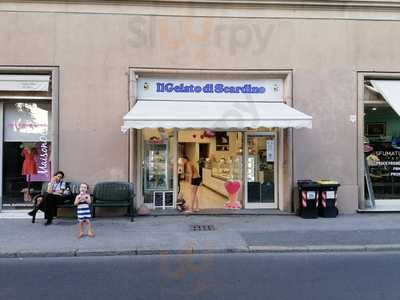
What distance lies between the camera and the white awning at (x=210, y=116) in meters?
11.3

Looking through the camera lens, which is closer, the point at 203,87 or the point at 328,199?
the point at 328,199

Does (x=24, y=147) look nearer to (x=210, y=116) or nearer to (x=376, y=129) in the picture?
(x=210, y=116)

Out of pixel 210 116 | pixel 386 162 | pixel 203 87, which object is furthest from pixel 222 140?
pixel 386 162

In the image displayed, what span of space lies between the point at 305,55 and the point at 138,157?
5.36 m

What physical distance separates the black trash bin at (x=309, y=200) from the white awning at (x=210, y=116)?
1661 millimetres

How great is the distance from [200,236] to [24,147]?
605 centimetres

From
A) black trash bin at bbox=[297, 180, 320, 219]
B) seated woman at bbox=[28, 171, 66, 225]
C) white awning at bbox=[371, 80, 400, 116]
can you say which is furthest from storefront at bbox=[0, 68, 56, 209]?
white awning at bbox=[371, 80, 400, 116]

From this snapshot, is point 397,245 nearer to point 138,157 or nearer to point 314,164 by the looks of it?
point 314,164

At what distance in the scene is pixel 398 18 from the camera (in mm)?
13180

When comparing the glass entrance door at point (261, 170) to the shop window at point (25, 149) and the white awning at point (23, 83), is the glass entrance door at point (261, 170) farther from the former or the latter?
the white awning at point (23, 83)

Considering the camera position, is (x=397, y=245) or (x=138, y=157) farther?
(x=138, y=157)

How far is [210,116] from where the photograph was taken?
38.1ft

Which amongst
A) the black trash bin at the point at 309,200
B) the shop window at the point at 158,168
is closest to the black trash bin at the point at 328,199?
the black trash bin at the point at 309,200

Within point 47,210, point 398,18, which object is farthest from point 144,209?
point 398,18
